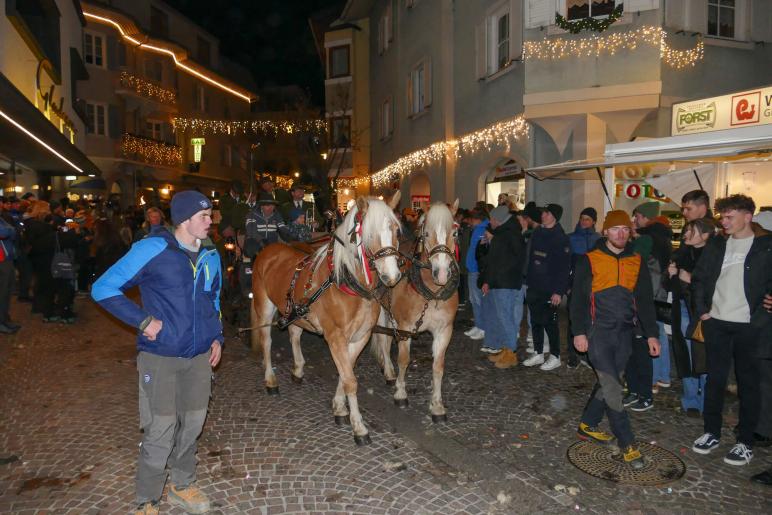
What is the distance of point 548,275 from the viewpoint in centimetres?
680

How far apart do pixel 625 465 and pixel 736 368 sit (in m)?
1.23

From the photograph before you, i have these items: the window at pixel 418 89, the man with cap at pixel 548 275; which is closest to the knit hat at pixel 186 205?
the man with cap at pixel 548 275

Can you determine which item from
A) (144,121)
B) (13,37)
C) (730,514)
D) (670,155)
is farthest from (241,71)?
(730,514)

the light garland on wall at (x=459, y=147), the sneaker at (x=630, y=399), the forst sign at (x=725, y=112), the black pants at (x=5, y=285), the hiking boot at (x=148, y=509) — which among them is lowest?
the sneaker at (x=630, y=399)

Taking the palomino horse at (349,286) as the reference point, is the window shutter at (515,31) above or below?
above

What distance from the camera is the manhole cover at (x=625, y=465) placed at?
4160 mm

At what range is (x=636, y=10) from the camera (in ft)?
34.5

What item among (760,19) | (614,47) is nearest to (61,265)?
(614,47)

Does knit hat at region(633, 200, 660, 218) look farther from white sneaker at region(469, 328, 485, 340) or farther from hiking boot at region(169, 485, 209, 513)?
hiking boot at region(169, 485, 209, 513)

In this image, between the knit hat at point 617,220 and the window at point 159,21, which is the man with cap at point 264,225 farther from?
the window at point 159,21

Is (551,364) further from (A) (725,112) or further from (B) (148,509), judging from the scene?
(A) (725,112)

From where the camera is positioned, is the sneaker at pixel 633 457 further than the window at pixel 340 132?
No

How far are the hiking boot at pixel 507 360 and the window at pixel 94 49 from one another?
28.9 metres

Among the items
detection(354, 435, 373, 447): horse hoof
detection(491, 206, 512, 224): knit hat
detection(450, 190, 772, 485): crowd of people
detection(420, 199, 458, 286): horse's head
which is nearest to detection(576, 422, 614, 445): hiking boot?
detection(450, 190, 772, 485): crowd of people
